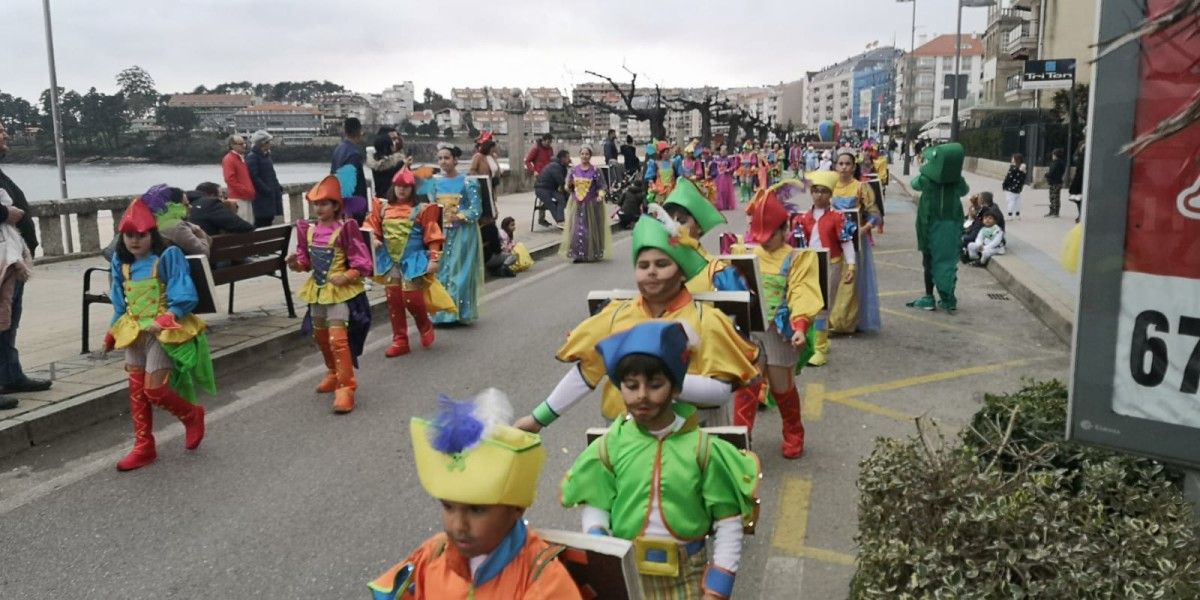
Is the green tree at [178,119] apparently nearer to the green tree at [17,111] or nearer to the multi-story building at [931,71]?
the green tree at [17,111]

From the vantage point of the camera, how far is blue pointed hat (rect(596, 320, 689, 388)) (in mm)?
2773

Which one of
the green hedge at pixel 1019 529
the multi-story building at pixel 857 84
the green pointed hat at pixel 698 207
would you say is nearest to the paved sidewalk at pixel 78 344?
the green pointed hat at pixel 698 207

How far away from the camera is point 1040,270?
41.7 ft

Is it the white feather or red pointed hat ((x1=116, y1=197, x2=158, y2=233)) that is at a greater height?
red pointed hat ((x1=116, y1=197, x2=158, y2=233))

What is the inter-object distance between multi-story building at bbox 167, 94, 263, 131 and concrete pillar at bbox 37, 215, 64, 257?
2374 mm

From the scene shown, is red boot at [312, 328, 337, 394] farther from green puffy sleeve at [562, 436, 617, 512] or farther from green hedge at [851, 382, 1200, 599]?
green hedge at [851, 382, 1200, 599]

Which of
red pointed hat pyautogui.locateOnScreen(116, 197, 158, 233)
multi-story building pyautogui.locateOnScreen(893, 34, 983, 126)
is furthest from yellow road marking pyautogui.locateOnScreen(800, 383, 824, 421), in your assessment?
multi-story building pyautogui.locateOnScreen(893, 34, 983, 126)

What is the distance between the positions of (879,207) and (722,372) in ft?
26.1

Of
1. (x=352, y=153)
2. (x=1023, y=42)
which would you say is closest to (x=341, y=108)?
(x=352, y=153)

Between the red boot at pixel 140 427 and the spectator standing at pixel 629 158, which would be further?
the spectator standing at pixel 629 158

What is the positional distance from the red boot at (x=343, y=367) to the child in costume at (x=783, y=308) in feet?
9.95

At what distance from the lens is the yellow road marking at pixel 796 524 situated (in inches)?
176

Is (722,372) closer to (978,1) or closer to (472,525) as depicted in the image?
(472,525)

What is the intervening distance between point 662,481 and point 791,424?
308 cm
